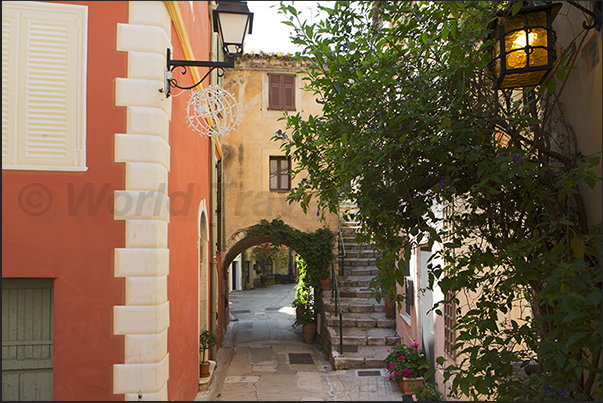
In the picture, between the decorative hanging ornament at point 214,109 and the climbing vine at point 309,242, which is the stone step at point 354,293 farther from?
the decorative hanging ornament at point 214,109

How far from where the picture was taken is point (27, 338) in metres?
4.00

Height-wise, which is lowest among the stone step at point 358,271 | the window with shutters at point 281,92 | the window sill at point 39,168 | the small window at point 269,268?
the small window at point 269,268

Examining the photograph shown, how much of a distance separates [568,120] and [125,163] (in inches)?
127

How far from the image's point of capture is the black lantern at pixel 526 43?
2967 mm

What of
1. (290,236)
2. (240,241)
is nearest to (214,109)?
(290,236)

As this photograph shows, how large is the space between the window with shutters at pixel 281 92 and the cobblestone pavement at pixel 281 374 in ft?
19.8

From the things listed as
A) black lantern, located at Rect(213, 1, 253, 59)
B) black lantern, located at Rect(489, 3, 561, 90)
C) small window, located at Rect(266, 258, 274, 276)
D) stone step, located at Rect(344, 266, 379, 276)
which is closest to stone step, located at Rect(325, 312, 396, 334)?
stone step, located at Rect(344, 266, 379, 276)

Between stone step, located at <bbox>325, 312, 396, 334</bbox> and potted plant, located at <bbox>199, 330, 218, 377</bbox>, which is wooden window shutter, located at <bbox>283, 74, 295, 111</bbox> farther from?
potted plant, located at <bbox>199, 330, 218, 377</bbox>

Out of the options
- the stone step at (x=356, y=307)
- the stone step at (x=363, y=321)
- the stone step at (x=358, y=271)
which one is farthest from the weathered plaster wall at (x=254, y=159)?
the stone step at (x=363, y=321)

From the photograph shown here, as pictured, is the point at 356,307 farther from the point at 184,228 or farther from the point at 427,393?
the point at 184,228

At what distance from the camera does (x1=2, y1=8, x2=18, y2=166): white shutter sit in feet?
12.9

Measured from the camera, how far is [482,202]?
333 cm

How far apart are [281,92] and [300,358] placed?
6.80 metres

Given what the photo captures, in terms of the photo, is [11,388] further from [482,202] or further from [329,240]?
[329,240]
